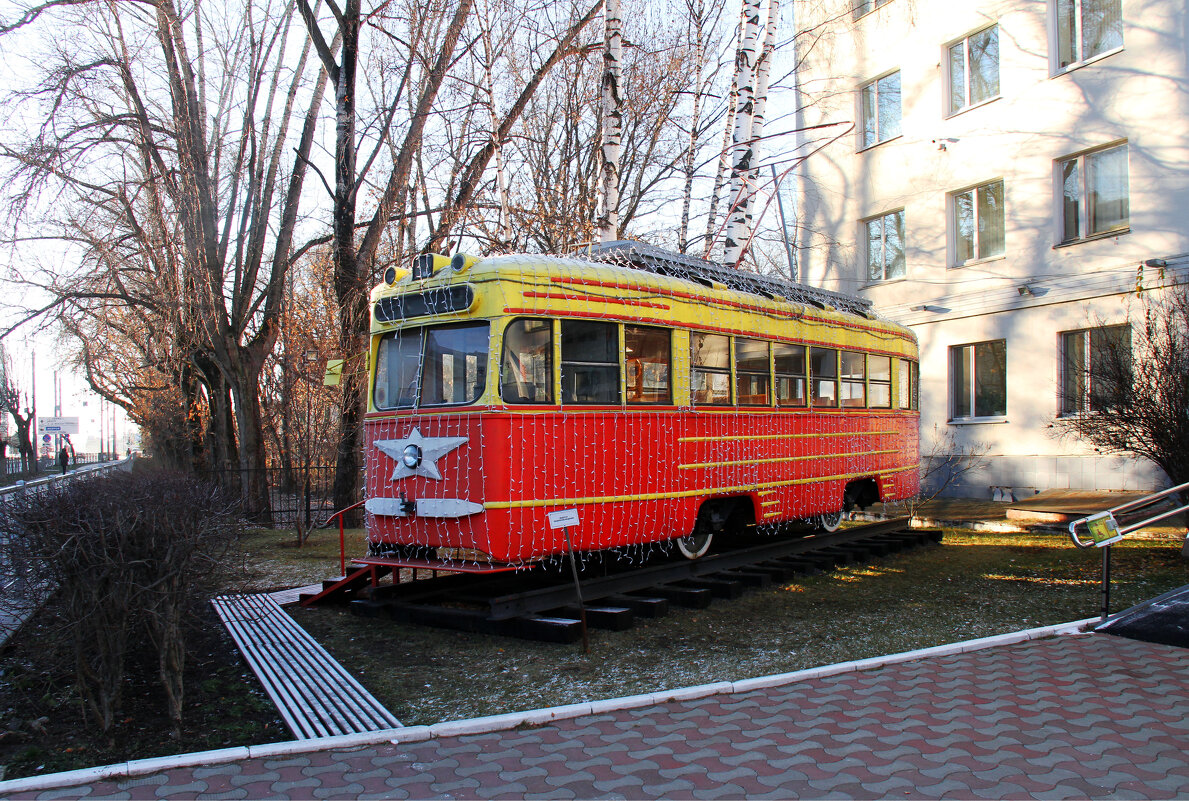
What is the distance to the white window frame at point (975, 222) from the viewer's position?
57.1ft

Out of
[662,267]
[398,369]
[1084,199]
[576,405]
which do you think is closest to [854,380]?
[662,267]

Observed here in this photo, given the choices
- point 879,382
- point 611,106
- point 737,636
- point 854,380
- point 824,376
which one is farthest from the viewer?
point 611,106

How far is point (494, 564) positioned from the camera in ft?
23.2

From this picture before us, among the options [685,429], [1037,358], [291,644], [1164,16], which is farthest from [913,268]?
[291,644]

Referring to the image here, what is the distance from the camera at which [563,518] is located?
6.52 m

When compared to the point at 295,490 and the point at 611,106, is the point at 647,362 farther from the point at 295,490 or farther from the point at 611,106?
the point at 295,490

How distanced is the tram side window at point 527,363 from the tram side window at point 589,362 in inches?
6.3

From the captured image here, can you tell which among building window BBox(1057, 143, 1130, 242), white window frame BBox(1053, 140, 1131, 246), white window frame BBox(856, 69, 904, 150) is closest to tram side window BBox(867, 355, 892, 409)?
white window frame BBox(1053, 140, 1131, 246)

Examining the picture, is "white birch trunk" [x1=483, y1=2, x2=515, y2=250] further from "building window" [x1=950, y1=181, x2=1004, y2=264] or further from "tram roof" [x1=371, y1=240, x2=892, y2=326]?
"building window" [x1=950, y1=181, x2=1004, y2=264]

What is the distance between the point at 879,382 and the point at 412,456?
7.44 metres

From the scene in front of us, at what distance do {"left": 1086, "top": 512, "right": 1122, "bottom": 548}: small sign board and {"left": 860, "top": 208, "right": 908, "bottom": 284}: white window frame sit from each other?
1380 cm

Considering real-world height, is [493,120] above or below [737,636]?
above

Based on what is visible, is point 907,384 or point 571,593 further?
point 907,384

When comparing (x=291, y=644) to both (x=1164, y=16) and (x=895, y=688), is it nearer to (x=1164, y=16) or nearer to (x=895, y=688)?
(x=895, y=688)
